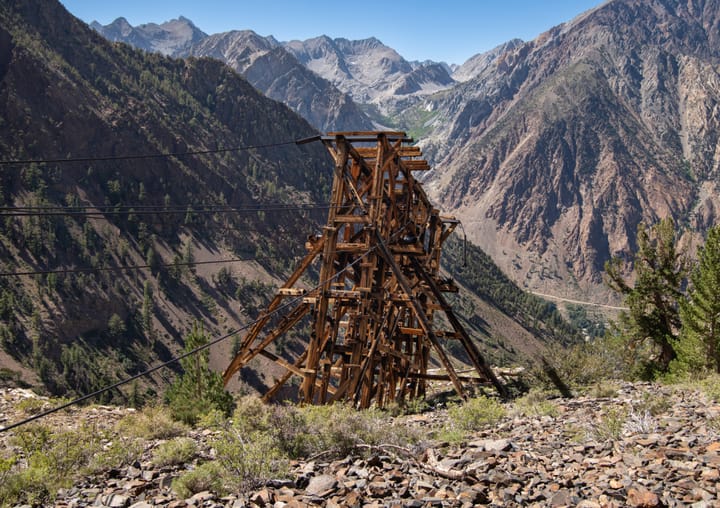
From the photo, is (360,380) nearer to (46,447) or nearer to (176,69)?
(46,447)

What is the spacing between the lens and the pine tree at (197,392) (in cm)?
1105

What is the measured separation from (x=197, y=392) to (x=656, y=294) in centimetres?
1802

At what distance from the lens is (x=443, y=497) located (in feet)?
16.5

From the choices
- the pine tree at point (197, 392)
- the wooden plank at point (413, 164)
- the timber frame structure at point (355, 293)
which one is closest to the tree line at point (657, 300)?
the timber frame structure at point (355, 293)

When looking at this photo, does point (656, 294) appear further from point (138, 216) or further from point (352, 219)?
point (138, 216)

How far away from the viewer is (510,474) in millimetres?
5484

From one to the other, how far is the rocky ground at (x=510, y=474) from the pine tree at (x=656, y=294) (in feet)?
48.3

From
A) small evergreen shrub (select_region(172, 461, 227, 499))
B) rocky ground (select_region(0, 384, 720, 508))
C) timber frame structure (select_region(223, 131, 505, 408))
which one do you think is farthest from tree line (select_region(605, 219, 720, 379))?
small evergreen shrub (select_region(172, 461, 227, 499))

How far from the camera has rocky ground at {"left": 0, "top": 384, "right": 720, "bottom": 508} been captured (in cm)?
487

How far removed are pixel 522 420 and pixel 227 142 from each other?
143163 mm

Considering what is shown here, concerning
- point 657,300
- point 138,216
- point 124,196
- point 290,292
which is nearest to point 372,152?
point 290,292

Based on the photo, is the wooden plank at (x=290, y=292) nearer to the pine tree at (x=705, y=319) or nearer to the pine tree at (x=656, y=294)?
the pine tree at (x=705, y=319)

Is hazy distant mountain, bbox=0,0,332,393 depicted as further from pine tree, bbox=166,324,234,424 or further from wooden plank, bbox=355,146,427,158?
wooden plank, bbox=355,146,427,158

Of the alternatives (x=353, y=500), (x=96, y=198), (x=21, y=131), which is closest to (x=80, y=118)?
(x=21, y=131)
